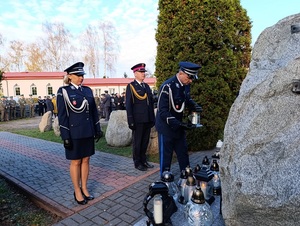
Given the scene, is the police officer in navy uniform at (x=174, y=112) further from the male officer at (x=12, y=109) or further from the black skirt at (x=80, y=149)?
the male officer at (x=12, y=109)

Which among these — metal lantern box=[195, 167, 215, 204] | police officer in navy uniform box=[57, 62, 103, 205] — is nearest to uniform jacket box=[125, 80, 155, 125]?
police officer in navy uniform box=[57, 62, 103, 205]

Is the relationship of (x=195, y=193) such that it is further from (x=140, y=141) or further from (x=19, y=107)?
(x=19, y=107)

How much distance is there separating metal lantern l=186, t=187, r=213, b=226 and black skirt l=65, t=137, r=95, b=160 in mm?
1638

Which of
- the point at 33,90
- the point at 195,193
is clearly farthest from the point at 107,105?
the point at 33,90

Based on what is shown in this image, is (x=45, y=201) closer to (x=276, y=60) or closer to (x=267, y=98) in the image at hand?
(x=267, y=98)

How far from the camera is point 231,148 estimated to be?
212 centimetres

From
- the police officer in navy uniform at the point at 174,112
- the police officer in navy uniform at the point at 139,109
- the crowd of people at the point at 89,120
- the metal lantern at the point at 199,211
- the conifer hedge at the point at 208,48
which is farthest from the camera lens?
the conifer hedge at the point at 208,48

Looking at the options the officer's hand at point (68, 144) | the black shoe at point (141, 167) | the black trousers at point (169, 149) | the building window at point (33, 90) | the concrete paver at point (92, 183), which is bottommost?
the concrete paver at point (92, 183)

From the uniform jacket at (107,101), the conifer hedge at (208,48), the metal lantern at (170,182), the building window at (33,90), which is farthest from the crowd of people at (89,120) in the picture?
the building window at (33,90)

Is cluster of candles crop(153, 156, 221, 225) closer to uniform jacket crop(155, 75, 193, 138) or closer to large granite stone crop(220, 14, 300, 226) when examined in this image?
large granite stone crop(220, 14, 300, 226)

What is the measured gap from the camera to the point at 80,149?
3279 mm

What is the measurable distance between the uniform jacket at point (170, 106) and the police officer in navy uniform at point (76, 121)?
1024 mm

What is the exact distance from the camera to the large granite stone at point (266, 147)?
69.4 inches

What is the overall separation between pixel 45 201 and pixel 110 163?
2045 mm
